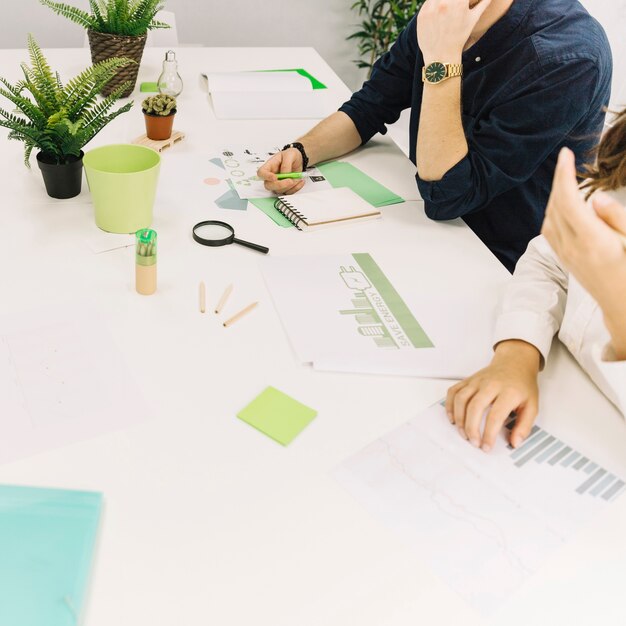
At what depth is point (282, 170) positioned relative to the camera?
133 centimetres

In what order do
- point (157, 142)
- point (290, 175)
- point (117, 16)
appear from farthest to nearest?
point (117, 16) < point (157, 142) < point (290, 175)

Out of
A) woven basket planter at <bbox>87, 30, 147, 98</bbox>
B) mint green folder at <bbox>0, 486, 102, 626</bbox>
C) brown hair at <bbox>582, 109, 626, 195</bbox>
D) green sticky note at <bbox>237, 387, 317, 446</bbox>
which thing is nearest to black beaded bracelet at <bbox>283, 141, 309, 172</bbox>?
woven basket planter at <bbox>87, 30, 147, 98</bbox>

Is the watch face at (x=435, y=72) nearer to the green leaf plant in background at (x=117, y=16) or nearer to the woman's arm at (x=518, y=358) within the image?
the woman's arm at (x=518, y=358)

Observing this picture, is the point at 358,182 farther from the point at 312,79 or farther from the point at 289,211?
the point at 312,79

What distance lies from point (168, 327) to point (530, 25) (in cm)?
94

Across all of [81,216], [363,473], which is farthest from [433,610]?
[81,216]

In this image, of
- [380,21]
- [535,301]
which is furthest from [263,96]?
[380,21]

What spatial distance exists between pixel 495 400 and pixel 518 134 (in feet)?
2.06

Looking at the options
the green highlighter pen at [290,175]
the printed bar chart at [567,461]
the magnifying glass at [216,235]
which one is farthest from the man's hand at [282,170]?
the printed bar chart at [567,461]

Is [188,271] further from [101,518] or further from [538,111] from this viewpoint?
[538,111]

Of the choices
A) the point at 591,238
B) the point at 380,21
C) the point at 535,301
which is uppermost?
the point at 591,238

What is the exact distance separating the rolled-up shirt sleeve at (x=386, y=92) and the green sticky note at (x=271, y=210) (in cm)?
41

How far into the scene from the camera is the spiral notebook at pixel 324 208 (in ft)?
3.85

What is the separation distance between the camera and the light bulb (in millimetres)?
1571
